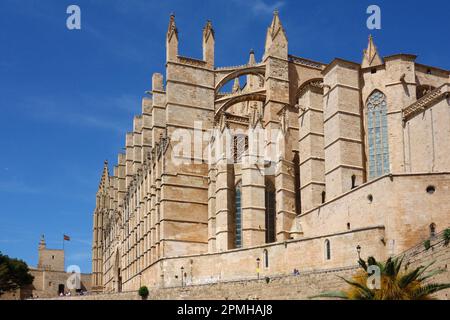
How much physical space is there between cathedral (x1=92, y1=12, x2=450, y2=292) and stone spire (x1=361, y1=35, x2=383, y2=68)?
93 millimetres

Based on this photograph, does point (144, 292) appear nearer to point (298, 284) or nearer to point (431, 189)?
point (298, 284)

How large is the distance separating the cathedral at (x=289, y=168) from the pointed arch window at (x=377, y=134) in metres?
0.05

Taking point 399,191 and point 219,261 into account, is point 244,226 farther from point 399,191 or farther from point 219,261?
point 399,191

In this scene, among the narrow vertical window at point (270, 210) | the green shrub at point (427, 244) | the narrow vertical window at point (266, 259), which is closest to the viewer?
the green shrub at point (427, 244)

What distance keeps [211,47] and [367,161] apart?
45.0 feet

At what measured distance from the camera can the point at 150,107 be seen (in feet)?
172

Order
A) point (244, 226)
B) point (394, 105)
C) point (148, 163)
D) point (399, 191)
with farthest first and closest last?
point (148, 163) < point (244, 226) < point (394, 105) < point (399, 191)

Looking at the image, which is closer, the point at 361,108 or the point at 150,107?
the point at 361,108

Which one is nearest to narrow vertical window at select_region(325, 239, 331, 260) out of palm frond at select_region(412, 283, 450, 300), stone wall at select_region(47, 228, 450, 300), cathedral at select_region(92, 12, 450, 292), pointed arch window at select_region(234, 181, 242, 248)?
cathedral at select_region(92, 12, 450, 292)

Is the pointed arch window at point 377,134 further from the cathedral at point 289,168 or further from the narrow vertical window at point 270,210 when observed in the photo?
the narrow vertical window at point 270,210

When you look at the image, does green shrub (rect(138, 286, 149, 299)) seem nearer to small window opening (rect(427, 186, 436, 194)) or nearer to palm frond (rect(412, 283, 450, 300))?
small window opening (rect(427, 186, 436, 194))

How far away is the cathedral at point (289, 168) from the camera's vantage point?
2453 centimetres

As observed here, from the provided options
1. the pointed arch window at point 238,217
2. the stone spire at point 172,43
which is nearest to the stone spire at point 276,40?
the stone spire at point 172,43
